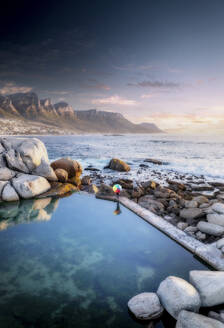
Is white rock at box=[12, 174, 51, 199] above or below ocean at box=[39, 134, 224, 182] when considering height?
above

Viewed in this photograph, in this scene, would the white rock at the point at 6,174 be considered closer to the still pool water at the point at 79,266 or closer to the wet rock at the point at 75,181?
the still pool water at the point at 79,266

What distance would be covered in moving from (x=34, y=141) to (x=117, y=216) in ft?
31.1

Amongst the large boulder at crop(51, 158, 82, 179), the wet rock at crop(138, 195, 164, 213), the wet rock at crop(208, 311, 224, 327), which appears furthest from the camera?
the large boulder at crop(51, 158, 82, 179)

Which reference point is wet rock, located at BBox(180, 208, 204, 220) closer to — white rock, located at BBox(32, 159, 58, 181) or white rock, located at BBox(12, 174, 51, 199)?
white rock, located at BBox(12, 174, 51, 199)

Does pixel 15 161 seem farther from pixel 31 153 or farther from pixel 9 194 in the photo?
pixel 9 194

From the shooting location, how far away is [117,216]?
9812 mm

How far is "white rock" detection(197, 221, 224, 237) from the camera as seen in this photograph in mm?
7770

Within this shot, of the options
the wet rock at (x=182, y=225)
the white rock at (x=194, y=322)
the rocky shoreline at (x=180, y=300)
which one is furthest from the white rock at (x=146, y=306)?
the wet rock at (x=182, y=225)

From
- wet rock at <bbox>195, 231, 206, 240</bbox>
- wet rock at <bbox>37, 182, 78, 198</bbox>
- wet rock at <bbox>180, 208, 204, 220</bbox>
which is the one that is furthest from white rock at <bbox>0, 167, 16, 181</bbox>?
wet rock at <bbox>195, 231, 206, 240</bbox>

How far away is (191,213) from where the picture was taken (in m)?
9.77

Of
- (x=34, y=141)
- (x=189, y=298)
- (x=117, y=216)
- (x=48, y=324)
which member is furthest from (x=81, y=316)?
(x=34, y=141)

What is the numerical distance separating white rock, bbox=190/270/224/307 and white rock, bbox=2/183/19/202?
10.2m

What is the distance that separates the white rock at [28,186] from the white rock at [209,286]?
994 cm

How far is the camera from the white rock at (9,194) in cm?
1152
